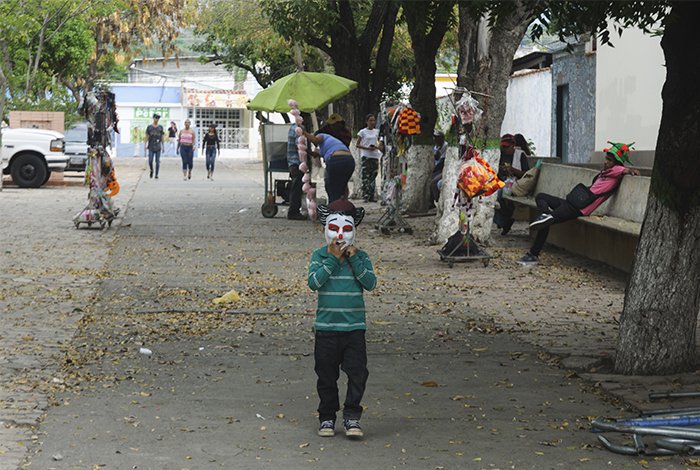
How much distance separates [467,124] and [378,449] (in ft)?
31.1

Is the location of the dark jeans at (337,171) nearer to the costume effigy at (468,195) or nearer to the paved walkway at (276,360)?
the paved walkway at (276,360)

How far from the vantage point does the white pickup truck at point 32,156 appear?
30.9 metres

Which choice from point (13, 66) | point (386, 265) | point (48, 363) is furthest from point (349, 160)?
point (13, 66)

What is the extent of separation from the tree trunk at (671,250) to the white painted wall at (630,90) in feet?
42.4

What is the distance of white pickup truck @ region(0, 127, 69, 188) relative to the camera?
30906mm

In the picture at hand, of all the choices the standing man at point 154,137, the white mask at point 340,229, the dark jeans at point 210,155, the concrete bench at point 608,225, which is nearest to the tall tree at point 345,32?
the concrete bench at point 608,225

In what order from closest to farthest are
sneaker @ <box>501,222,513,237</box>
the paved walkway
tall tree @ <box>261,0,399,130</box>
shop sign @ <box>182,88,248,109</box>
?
the paved walkway
sneaker @ <box>501,222,513,237</box>
tall tree @ <box>261,0,399,130</box>
shop sign @ <box>182,88,248,109</box>

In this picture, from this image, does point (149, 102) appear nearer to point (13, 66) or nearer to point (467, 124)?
point (13, 66)

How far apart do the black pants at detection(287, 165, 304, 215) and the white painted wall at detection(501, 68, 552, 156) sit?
9.62 m

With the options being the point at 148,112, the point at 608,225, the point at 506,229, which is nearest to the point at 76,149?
the point at 506,229

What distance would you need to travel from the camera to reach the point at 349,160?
17.6 meters

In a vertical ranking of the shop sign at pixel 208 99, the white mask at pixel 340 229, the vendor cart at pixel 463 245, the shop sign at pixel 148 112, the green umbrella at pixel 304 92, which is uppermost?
the shop sign at pixel 208 99

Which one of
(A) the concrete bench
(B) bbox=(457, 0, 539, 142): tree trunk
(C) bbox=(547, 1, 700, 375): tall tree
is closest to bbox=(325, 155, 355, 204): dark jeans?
(B) bbox=(457, 0, 539, 142): tree trunk

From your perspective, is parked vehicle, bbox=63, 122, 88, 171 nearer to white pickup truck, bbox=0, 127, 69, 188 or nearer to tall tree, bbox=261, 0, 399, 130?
white pickup truck, bbox=0, 127, 69, 188
